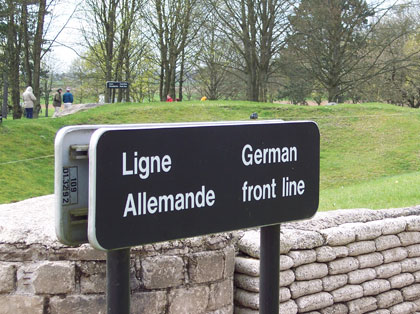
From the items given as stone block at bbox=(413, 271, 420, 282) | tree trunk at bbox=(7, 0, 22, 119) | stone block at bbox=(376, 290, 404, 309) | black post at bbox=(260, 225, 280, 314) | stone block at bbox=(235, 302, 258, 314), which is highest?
tree trunk at bbox=(7, 0, 22, 119)

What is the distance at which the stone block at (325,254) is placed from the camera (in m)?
4.69

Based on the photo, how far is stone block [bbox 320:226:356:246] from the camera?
4.78 metres

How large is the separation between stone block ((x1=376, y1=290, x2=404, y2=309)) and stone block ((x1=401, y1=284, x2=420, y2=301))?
0.21 ft

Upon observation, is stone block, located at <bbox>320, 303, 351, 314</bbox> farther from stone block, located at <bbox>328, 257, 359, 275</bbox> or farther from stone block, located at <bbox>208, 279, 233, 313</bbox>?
stone block, located at <bbox>208, 279, 233, 313</bbox>

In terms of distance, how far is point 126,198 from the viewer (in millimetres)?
1891

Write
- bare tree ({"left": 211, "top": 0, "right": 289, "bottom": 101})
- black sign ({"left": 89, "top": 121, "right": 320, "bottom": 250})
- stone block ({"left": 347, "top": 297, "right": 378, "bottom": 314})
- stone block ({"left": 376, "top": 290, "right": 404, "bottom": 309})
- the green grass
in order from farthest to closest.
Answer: bare tree ({"left": 211, "top": 0, "right": 289, "bottom": 101})
the green grass
stone block ({"left": 376, "top": 290, "right": 404, "bottom": 309})
stone block ({"left": 347, "top": 297, "right": 378, "bottom": 314})
black sign ({"left": 89, "top": 121, "right": 320, "bottom": 250})

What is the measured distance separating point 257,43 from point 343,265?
30822 millimetres

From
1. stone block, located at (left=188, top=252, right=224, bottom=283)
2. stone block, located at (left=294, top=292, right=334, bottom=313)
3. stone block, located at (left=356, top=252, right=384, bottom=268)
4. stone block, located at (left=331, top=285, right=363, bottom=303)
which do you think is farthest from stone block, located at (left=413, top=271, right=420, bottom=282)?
stone block, located at (left=188, top=252, right=224, bottom=283)

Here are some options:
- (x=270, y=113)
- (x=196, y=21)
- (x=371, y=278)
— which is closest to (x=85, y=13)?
(x=196, y=21)

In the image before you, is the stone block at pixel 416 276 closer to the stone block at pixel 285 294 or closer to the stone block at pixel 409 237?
the stone block at pixel 409 237

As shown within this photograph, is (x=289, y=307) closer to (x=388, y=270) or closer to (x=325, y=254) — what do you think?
(x=325, y=254)

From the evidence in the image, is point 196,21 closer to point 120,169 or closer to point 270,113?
point 270,113

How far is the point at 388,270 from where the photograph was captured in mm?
5230

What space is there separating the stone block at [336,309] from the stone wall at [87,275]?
1268 millimetres
